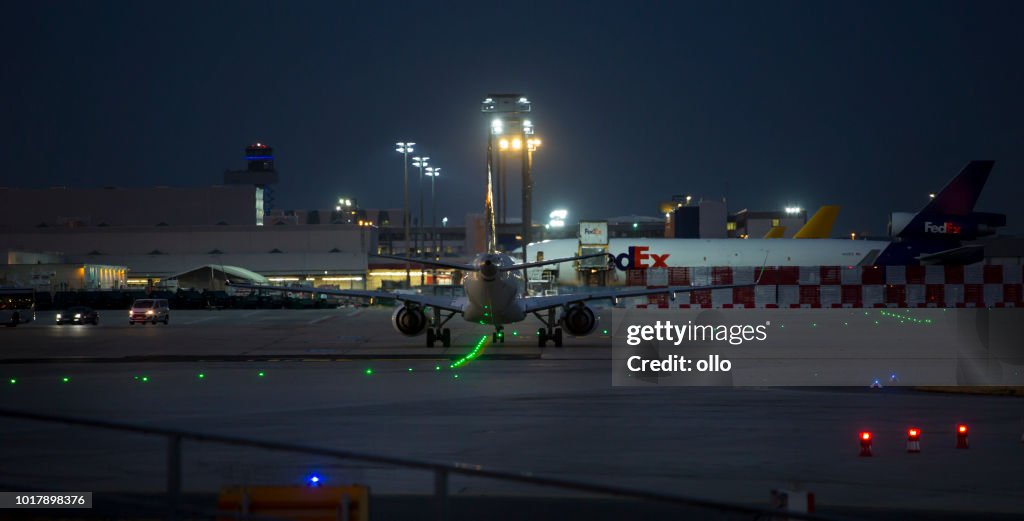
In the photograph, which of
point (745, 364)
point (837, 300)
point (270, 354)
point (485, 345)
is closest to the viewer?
point (745, 364)

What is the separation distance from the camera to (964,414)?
16047mm

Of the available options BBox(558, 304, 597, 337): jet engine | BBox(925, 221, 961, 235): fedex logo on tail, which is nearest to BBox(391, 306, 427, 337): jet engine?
BBox(558, 304, 597, 337): jet engine

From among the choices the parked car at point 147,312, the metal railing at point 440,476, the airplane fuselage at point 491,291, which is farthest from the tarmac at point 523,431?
the parked car at point 147,312

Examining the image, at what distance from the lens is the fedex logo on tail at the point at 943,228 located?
52.0 metres

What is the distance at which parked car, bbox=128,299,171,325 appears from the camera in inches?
2117

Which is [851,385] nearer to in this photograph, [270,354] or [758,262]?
[270,354]

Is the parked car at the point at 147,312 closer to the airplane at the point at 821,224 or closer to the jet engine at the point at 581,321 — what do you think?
the jet engine at the point at 581,321

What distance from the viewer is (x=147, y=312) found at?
5391 centimetres

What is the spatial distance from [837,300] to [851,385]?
68.5 ft

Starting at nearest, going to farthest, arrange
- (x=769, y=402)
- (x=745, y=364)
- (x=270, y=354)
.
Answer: (x=769, y=402) → (x=745, y=364) → (x=270, y=354)

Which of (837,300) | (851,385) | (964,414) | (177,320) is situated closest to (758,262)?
(837,300)

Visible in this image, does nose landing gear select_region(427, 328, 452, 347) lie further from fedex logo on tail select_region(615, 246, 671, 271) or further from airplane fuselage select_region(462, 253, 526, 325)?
fedex logo on tail select_region(615, 246, 671, 271)

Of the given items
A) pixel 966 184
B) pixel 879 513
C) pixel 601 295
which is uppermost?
pixel 966 184

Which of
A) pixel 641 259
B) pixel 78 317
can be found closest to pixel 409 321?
pixel 641 259
